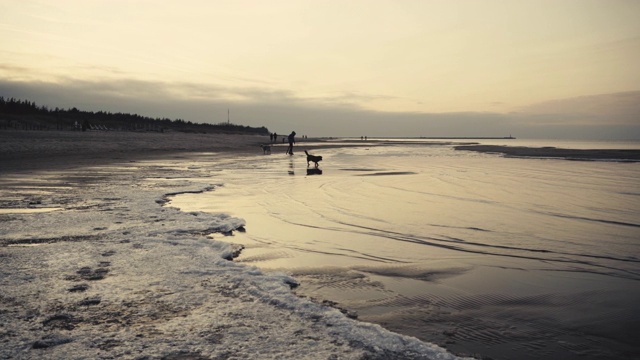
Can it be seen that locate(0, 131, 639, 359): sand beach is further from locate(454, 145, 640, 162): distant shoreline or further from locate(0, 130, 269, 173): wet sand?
locate(454, 145, 640, 162): distant shoreline

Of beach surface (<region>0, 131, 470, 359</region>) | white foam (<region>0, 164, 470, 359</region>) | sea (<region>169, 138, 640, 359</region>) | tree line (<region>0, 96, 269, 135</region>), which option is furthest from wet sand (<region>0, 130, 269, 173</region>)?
sea (<region>169, 138, 640, 359</region>)

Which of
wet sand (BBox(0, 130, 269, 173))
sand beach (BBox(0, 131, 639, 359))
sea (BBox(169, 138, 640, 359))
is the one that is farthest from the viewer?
wet sand (BBox(0, 130, 269, 173))

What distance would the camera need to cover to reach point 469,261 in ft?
20.1

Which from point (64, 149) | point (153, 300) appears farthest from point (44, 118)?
point (153, 300)

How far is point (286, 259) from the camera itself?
6.30 metres

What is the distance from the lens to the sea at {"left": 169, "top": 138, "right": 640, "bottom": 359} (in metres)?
3.88

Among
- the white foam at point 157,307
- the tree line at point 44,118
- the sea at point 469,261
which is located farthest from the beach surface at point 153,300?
the tree line at point 44,118

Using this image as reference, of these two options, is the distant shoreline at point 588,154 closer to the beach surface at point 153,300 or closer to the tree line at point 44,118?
the beach surface at point 153,300

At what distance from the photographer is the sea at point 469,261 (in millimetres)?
3879

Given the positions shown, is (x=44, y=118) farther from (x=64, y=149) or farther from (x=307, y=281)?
(x=307, y=281)

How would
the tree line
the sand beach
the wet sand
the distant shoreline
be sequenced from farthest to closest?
the tree line < the distant shoreline < the wet sand < the sand beach

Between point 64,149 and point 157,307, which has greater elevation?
point 64,149

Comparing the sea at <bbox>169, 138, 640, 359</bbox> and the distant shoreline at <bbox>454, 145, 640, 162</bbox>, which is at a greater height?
the distant shoreline at <bbox>454, 145, 640, 162</bbox>

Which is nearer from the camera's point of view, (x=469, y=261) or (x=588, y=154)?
(x=469, y=261)
